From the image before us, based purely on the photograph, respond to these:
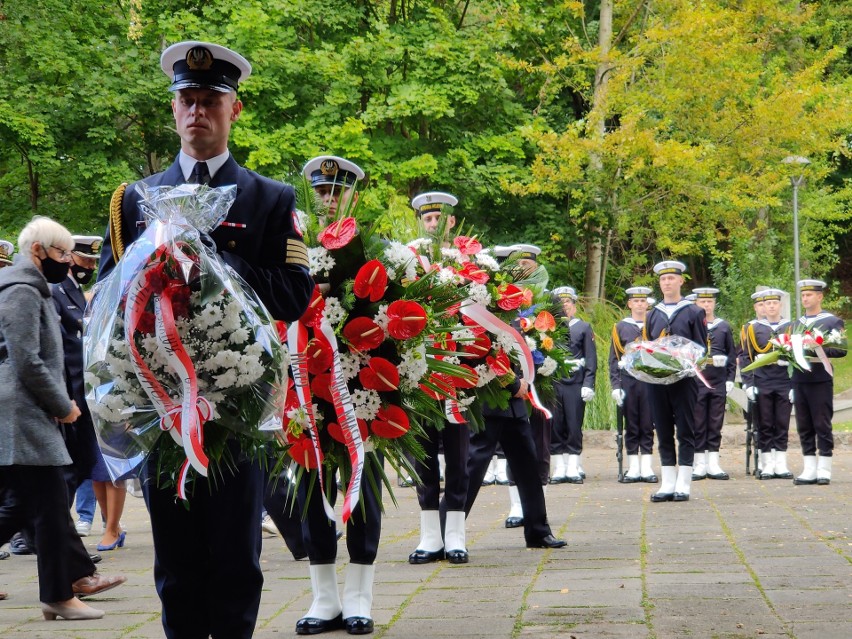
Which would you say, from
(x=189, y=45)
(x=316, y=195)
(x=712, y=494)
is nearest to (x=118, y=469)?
(x=189, y=45)

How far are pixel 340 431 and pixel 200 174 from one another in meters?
1.53

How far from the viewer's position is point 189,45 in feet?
13.7

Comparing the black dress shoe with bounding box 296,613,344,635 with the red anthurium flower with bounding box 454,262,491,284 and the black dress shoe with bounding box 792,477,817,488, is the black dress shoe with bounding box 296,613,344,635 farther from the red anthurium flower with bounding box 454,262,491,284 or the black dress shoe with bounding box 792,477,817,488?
the black dress shoe with bounding box 792,477,817,488

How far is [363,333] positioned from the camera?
17.6 feet

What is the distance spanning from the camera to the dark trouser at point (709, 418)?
14.9 metres

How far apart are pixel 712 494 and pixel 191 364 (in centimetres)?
980

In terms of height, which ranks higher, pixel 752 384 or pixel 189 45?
pixel 189 45

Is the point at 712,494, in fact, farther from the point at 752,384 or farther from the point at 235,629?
the point at 235,629

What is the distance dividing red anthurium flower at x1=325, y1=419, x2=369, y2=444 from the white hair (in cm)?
217

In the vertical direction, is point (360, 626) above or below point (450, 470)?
below

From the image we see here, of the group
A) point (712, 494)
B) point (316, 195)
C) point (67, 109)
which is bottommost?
point (712, 494)

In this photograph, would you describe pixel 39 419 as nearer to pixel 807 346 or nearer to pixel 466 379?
pixel 466 379

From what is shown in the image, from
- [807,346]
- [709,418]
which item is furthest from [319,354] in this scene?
[709,418]

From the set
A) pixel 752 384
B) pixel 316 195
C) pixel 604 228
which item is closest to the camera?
pixel 316 195
